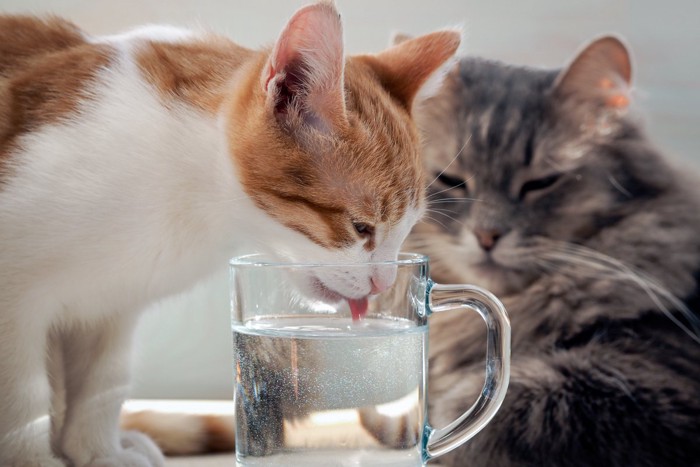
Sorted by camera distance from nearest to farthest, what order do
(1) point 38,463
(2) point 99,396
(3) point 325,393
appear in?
(3) point 325,393, (1) point 38,463, (2) point 99,396

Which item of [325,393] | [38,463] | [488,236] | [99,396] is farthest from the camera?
[488,236]

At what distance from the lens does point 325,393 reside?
0.74 meters

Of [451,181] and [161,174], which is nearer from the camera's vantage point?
[161,174]

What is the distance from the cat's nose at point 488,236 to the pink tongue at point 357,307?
396 mm

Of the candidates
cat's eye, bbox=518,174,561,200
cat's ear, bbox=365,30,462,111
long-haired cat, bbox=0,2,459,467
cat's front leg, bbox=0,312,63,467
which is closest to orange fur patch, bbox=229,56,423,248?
long-haired cat, bbox=0,2,459,467

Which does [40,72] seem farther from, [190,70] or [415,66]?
[415,66]

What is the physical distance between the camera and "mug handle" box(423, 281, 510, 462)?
0.79 m

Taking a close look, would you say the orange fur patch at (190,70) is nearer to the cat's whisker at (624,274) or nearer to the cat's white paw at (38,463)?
the cat's white paw at (38,463)

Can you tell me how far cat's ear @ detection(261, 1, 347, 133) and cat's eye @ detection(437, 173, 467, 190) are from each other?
1.31 ft

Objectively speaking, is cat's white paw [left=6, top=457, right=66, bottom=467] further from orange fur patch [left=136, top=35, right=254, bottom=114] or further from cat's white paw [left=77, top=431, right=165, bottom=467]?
orange fur patch [left=136, top=35, right=254, bottom=114]

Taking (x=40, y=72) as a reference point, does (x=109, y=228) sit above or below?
below

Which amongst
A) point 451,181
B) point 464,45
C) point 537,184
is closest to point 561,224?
point 537,184

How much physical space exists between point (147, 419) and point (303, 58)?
56cm

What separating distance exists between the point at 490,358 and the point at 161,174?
0.39m
